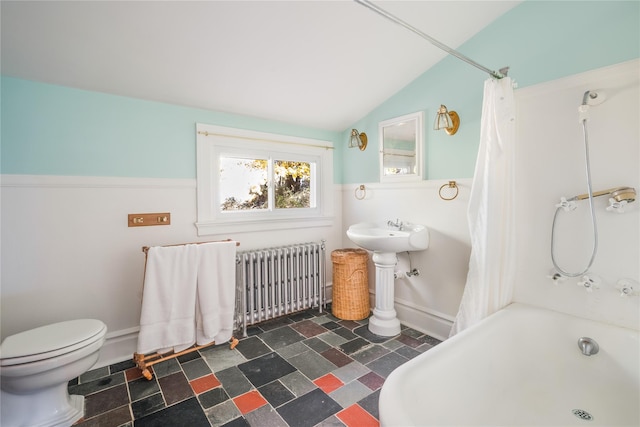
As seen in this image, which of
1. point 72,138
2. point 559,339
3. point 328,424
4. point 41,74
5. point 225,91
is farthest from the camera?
point 225,91

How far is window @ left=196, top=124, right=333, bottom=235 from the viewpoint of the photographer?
2.54 m

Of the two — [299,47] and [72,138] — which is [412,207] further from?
[72,138]

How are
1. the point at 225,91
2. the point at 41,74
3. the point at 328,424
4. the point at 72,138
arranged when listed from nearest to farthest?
the point at 328,424, the point at 41,74, the point at 72,138, the point at 225,91

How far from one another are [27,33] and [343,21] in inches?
69.4

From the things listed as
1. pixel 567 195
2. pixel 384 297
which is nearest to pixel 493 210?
pixel 567 195

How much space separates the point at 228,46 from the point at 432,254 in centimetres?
217

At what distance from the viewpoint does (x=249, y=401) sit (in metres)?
1.75

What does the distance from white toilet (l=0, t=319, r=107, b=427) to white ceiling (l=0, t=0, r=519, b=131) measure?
1.57 m

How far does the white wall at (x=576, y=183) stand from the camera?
1.56 metres

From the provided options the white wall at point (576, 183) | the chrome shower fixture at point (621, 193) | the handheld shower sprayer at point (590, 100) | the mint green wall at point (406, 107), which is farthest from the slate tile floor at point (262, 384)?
the handheld shower sprayer at point (590, 100)

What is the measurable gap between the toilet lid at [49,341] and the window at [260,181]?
3.27ft

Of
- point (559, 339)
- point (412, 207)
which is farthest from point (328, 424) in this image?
point (412, 207)

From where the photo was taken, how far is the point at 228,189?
277 cm

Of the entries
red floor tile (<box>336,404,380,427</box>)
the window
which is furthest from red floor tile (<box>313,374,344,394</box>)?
the window
